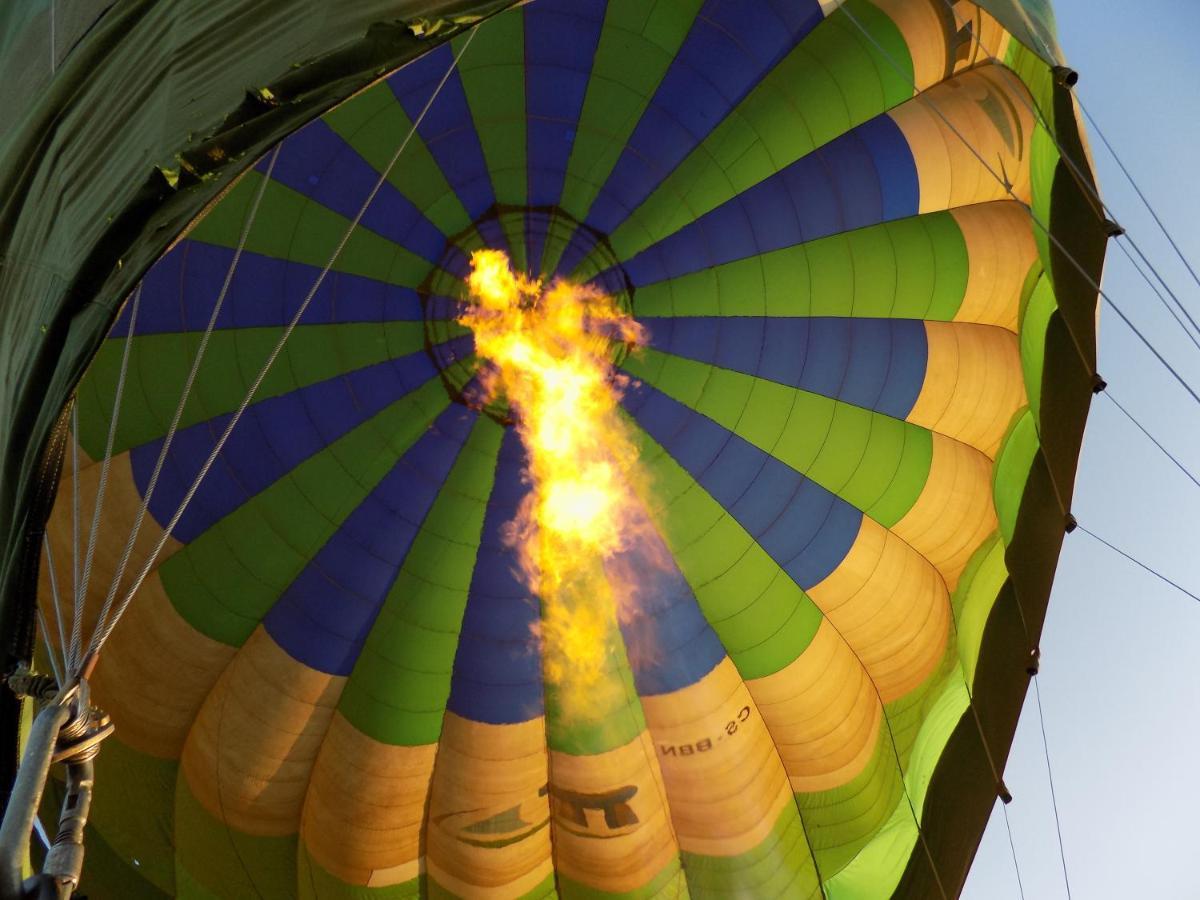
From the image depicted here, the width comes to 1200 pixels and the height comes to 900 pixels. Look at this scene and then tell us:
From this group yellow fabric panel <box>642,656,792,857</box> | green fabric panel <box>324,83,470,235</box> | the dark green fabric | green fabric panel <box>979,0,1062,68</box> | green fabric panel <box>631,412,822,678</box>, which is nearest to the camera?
the dark green fabric

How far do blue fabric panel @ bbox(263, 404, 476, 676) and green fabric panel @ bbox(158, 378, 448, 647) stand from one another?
2.1 inches

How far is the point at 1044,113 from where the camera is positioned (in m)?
4.88

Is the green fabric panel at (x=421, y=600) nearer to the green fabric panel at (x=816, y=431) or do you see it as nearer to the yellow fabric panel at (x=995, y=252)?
the green fabric panel at (x=816, y=431)

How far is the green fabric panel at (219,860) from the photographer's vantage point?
5.33 meters

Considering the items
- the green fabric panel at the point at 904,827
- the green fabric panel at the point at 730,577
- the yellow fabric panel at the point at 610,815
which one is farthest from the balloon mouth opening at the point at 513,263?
the green fabric panel at the point at 904,827

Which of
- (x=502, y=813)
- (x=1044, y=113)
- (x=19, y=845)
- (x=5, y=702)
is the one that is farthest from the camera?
(x=502, y=813)

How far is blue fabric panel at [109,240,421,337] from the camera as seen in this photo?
16.6 feet

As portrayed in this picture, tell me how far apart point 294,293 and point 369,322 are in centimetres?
36

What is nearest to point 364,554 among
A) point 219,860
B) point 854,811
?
point 219,860

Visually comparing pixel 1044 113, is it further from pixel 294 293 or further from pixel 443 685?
pixel 443 685

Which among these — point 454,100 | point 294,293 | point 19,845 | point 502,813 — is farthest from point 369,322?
point 19,845

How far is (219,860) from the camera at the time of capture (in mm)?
5379

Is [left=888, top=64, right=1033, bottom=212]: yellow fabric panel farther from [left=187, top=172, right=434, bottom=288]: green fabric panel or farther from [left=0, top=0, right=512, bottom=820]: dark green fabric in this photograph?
[left=0, top=0, right=512, bottom=820]: dark green fabric

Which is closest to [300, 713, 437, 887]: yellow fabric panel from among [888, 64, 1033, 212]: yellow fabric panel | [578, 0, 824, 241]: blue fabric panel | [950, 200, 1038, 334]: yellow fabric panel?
[578, 0, 824, 241]: blue fabric panel
